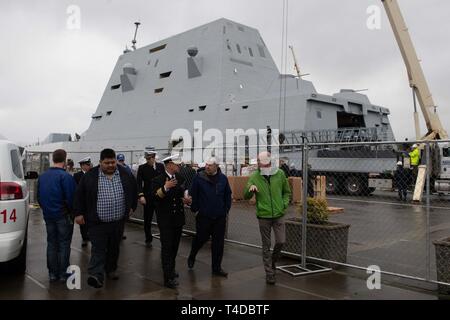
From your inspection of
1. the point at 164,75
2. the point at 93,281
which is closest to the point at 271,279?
the point at 93,281

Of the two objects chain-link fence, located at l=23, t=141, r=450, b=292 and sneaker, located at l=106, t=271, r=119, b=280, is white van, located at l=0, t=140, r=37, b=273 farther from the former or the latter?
chain-link fence, located at l=23, t=141, r=450, b=292

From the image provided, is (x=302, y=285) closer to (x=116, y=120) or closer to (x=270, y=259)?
(x=270, y=259)

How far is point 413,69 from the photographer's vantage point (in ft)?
58.9

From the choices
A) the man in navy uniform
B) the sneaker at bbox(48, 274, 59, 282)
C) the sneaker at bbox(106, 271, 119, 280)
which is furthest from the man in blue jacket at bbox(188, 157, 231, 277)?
the sneaker at bbox(48, 274, 59, 282)

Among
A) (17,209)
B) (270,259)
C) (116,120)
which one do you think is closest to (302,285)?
(270,259)

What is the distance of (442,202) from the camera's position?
604 inches

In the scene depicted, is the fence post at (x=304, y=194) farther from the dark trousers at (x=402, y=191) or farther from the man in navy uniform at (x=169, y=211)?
the dark trousers at (x=402, y=191)

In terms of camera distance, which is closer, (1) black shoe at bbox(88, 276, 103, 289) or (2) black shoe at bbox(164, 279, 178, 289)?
(1) black shoe at bbox(88, 276, 103, 289)

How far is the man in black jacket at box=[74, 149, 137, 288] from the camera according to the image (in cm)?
493

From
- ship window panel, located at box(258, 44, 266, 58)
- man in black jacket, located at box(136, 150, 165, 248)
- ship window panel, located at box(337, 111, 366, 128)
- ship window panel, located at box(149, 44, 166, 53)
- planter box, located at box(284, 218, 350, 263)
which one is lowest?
planter box, located at box(284, 218, 350, 263)

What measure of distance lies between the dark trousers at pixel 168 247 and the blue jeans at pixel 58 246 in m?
1.28

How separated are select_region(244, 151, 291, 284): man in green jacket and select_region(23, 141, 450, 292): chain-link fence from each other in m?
0.83

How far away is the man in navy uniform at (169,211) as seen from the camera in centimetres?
514

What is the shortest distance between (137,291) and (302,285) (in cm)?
208
